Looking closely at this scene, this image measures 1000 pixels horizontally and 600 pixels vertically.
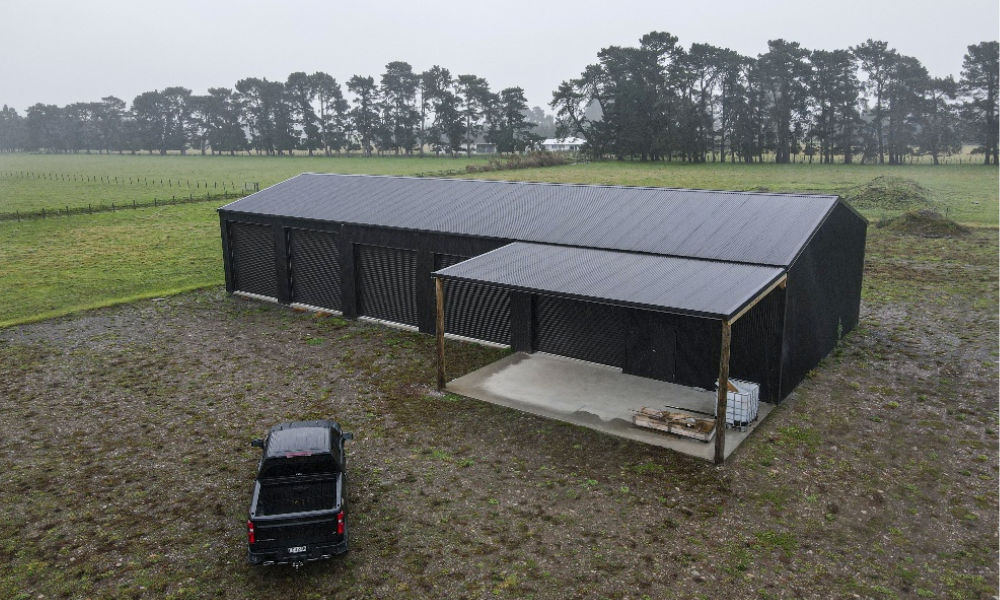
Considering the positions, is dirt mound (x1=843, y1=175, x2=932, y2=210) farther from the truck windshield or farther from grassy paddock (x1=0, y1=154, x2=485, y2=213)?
the truck windshield

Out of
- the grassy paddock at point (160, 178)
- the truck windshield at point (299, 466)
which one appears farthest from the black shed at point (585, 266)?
the grassy paddock at point (160, 178)

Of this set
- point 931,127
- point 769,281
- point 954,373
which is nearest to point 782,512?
point 769,281

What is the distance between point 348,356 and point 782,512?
525 inches

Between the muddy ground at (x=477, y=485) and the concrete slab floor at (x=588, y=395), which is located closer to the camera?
the muddy ground at (x=477, y=485)

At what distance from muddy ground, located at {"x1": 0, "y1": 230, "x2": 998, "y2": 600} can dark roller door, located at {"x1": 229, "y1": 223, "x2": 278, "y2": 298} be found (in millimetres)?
6869

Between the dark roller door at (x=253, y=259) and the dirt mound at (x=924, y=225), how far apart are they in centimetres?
3574

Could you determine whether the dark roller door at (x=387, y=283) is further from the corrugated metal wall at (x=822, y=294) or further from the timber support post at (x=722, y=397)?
the timber support post at (x=722, y=397)

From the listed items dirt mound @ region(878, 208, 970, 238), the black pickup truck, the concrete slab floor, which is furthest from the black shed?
dirt mound @ region(878, 208, 970, 238)

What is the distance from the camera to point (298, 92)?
140m

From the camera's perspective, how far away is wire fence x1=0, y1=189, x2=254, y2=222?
51.5 m

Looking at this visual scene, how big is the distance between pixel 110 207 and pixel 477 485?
53345mm

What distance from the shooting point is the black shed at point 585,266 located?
1777 cm

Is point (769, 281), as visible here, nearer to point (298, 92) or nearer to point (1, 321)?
point (1, 321)

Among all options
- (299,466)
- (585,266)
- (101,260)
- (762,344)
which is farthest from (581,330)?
(101,260)
